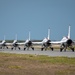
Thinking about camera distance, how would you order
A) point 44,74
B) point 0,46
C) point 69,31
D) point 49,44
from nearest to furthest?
point 44,74 → point 69,31 → point 49,44 → point 0,46

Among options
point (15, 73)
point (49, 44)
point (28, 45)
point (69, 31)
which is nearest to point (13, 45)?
point (28, 45)

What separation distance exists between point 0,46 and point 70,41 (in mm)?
59236

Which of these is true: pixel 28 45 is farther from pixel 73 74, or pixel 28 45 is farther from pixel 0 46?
pixel 73 74

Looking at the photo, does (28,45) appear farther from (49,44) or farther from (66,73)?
(66,73)

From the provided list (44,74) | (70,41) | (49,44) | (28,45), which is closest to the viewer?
(44,74)

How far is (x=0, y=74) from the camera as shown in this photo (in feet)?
62.9

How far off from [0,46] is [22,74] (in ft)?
358

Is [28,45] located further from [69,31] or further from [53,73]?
[53,73]

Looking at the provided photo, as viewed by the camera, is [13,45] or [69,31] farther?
[13,45]

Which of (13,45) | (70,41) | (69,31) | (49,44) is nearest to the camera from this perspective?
(70,41)

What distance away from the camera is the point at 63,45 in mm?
75312

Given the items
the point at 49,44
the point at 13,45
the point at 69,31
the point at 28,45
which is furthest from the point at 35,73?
the point at 13,45

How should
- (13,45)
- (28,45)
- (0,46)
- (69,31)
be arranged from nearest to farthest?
(69,31) → (28,45) → (13,45) → (0,46)

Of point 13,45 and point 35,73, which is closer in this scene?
point 35,73
